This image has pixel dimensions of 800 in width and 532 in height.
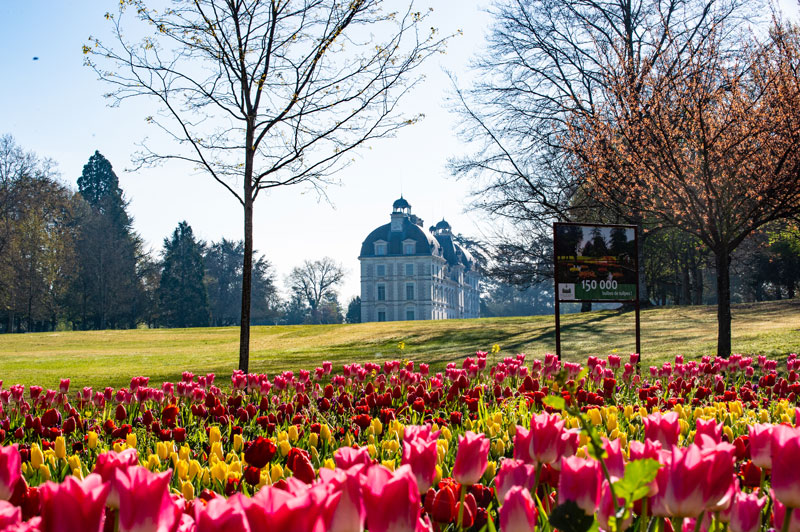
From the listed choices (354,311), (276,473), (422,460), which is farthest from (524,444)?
(354,311)

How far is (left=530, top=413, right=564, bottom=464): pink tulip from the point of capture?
187cm

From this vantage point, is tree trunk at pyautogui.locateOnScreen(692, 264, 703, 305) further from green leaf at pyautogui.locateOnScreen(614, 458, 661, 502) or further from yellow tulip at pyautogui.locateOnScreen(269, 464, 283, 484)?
green leaf at pyautogui.locateOnScreen(614, 458, 661, 502)

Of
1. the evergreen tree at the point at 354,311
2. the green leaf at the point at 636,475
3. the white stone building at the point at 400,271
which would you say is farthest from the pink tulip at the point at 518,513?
the evergreen tree at the point at 354,311

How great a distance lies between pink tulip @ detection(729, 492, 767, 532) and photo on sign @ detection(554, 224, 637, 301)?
28.4ft

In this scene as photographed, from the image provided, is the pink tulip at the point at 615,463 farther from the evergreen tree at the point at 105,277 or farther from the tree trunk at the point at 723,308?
the evergreen tree at the point at 105,277

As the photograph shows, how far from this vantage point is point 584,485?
4.64ft

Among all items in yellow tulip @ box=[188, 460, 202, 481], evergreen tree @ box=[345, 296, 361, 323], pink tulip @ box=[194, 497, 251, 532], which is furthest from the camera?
evergreen tree @ box=[345, 296, 361, 323]

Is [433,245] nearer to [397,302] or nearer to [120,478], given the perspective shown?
[397,302]

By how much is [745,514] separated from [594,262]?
9.15 metres

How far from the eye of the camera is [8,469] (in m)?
1.71

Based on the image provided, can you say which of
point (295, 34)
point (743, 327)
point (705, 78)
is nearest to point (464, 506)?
point (295, 34)

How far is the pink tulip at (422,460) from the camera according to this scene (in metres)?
1.67

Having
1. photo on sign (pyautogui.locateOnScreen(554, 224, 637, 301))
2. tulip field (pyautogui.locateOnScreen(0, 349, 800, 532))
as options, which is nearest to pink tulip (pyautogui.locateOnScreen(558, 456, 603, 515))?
tulip field (pyautogui.locateOnScreen(0, 349, 800, 532))

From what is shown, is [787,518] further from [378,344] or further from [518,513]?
[378,344]
